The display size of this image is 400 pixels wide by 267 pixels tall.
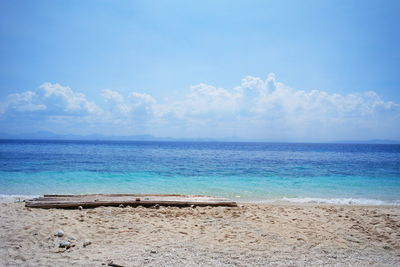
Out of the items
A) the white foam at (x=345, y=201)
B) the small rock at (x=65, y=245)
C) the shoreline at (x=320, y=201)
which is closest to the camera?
the small rock at (x=65, y=245)

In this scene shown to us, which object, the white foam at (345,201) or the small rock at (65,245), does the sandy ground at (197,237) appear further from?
the white foam at (345,201)

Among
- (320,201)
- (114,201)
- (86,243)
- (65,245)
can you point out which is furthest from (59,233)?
(320,201)

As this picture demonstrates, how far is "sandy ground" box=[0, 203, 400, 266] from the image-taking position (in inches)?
230

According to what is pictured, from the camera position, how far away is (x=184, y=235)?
7.49 m

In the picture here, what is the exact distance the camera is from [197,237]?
7.35m

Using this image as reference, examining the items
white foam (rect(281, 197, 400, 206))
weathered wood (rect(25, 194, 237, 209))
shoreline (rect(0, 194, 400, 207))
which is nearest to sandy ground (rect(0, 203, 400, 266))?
weathered wood (rect(25, 194, 237, 209))

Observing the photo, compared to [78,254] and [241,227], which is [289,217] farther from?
[78,254]

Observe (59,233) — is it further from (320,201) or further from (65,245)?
(320,201)

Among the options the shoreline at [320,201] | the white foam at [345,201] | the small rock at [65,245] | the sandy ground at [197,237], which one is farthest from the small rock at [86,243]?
the white foam at [345,201]

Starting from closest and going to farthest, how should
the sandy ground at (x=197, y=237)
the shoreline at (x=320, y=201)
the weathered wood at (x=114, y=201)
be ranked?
the sandy ground at (x=197, y=237)
the weathered wood at (x=114, y=201)
the shoreline at (x=320, y=201)

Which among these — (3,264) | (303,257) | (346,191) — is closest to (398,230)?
(303,257)

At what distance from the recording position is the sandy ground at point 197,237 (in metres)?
5.84

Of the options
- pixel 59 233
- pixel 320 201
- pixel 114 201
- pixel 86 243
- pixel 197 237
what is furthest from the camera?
pixel 320 201

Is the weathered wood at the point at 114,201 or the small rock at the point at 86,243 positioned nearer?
the small rock at the point at 86,243
